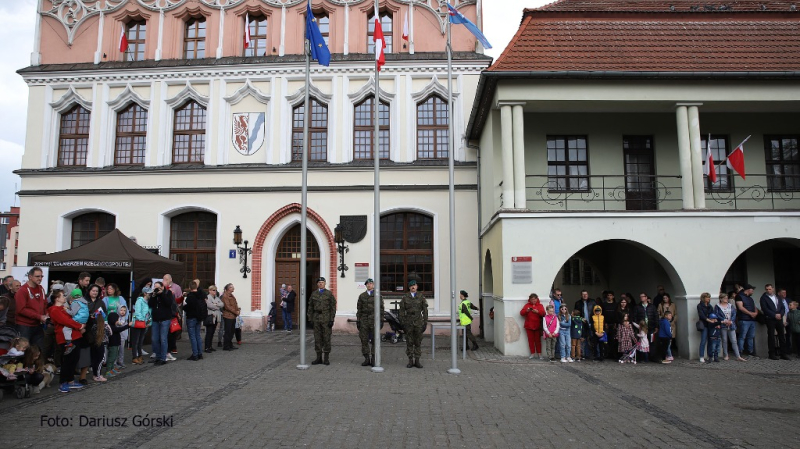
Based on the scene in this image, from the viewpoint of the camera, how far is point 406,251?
18859mm

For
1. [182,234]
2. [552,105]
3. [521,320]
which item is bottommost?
[521,320]

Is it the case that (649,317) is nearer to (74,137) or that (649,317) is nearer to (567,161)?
(567,161)

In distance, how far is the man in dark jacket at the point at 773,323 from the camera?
13.0 m

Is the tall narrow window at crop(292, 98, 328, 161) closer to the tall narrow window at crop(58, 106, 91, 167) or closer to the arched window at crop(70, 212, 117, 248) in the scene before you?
the arched window at crop(70, 212, 117, 248)

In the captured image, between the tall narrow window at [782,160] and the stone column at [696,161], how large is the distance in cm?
378

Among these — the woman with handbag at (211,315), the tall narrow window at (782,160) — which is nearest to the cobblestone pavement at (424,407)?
the woman with handbag at (211,315)

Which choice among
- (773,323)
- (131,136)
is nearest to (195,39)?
(131,136)

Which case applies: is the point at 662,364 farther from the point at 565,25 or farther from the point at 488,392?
the point at 565,25

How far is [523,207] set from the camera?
13398mm

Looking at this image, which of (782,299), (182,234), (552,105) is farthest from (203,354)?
(782,299)

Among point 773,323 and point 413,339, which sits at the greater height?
point 773,323

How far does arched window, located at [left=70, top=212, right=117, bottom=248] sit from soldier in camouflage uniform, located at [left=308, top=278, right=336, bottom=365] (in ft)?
37.8

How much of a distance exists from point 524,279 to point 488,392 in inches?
177

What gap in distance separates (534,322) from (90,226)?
52.8ft
